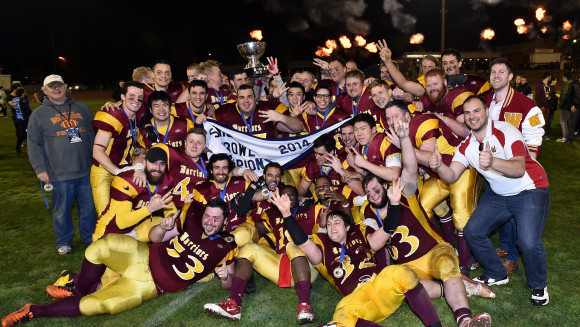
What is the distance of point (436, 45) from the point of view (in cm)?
6081

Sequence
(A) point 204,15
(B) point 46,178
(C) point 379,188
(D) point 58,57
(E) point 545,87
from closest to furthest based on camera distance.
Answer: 1. (C) point 379,188
2. (B) point 46,178
3. (E) point 545,87
4. (D) point 58,57
5. (A) point 204,15

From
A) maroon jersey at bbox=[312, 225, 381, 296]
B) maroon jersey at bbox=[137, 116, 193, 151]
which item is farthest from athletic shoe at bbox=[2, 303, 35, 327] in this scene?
maroon jersey at bbox=[312, 225, 381, 296]

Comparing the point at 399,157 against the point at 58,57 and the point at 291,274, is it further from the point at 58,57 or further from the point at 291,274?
the point at 58,57

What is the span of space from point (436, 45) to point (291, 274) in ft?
204

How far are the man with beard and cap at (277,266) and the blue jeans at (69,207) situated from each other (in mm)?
2605

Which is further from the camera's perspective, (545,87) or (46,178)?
(545,87)

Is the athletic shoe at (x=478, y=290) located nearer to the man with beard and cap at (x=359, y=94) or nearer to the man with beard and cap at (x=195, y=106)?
the man with beard and cap at (x=359, y=94)

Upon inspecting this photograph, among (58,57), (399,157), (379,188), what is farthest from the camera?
(58,57)

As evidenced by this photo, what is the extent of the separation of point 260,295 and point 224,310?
0.70 meters

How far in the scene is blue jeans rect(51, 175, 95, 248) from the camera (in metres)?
6.04

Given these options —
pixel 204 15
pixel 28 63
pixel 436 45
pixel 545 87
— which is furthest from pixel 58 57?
pixel 545 87

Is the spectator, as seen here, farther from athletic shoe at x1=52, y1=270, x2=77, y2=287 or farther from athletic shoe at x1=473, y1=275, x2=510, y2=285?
athletic shoe at x1=473, y1=275, x2=510, y2=285

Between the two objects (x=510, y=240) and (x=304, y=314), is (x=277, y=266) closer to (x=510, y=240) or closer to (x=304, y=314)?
(x=304, y=314)

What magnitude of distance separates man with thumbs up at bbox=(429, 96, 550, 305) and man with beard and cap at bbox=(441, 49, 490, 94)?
161 cm
